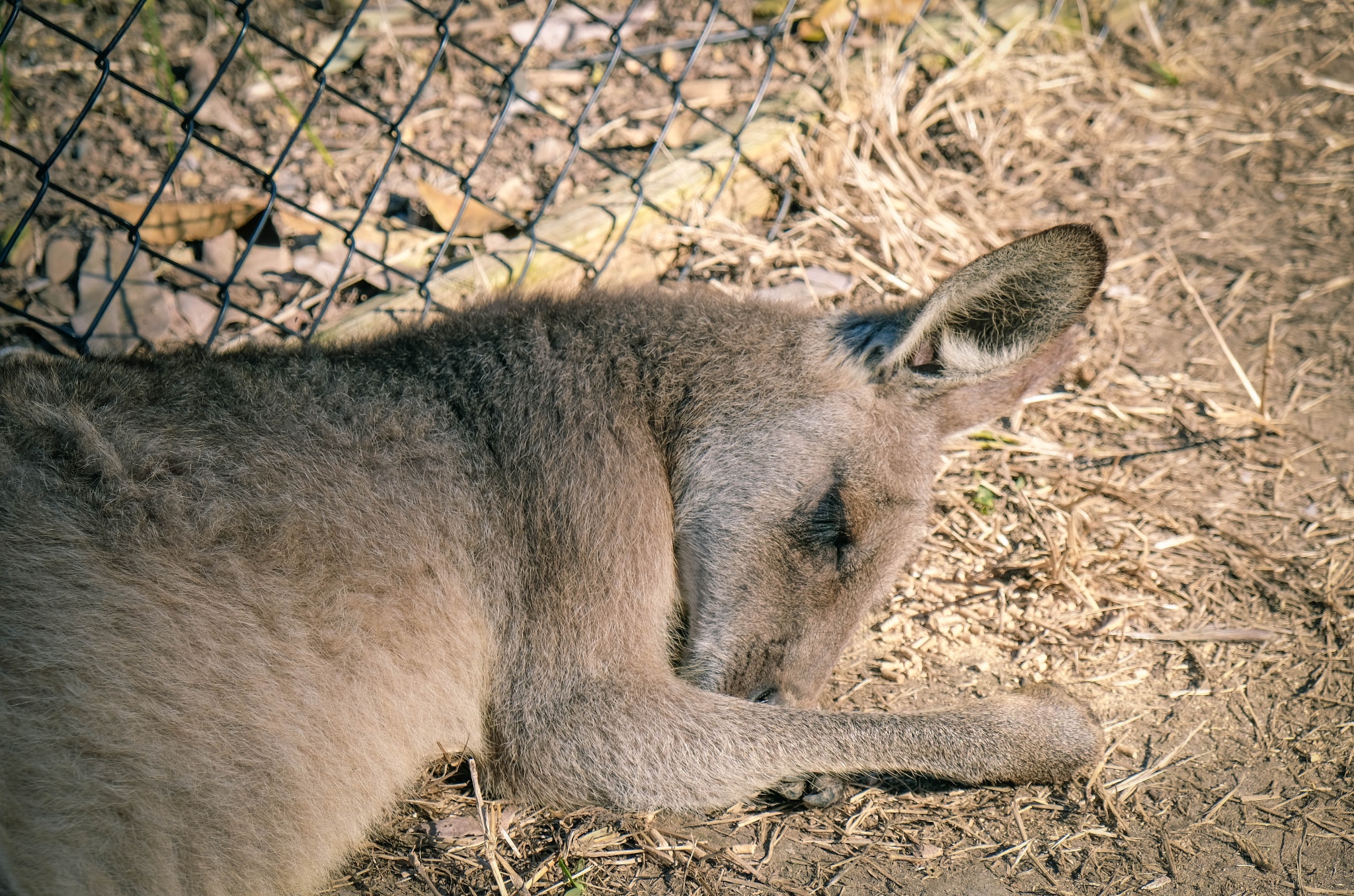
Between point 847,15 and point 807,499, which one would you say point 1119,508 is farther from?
point 847,15

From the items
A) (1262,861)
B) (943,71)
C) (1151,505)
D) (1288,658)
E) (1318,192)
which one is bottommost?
(1262,861)

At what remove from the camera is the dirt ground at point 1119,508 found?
2.31 meters

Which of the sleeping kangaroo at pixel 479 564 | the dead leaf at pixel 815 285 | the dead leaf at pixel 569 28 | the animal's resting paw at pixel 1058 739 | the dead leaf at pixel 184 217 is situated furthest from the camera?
the dead leaf at pixel 569 28

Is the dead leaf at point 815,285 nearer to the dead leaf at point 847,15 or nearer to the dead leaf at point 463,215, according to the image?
the dead leaf at point 463,215

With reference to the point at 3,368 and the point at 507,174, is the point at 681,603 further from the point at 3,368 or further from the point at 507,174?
the point at 507,174

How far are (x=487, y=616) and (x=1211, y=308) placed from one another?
315 centimetres

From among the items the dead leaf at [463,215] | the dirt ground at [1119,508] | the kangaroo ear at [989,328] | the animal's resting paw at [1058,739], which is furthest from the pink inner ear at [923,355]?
the dead leaf at [463,215]

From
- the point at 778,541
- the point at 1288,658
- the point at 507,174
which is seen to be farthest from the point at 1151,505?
the point at 507,174

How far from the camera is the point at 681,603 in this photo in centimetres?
265

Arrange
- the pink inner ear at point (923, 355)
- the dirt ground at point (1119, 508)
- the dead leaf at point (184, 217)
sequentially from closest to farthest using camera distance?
the dirt ground at point (1119, 508) → the pink inner ear at point (923, 355) → the dead leaf at point (184, 217)

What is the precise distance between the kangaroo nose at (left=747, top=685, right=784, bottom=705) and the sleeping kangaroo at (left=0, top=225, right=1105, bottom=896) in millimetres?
14

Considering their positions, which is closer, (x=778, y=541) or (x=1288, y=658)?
(x=778, y=541)

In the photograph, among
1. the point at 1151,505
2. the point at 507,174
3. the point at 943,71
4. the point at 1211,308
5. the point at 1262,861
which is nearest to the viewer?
the point at 1262,861

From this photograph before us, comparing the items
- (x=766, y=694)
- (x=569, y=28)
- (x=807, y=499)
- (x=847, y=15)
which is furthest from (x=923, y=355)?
(x=569, y=28)
